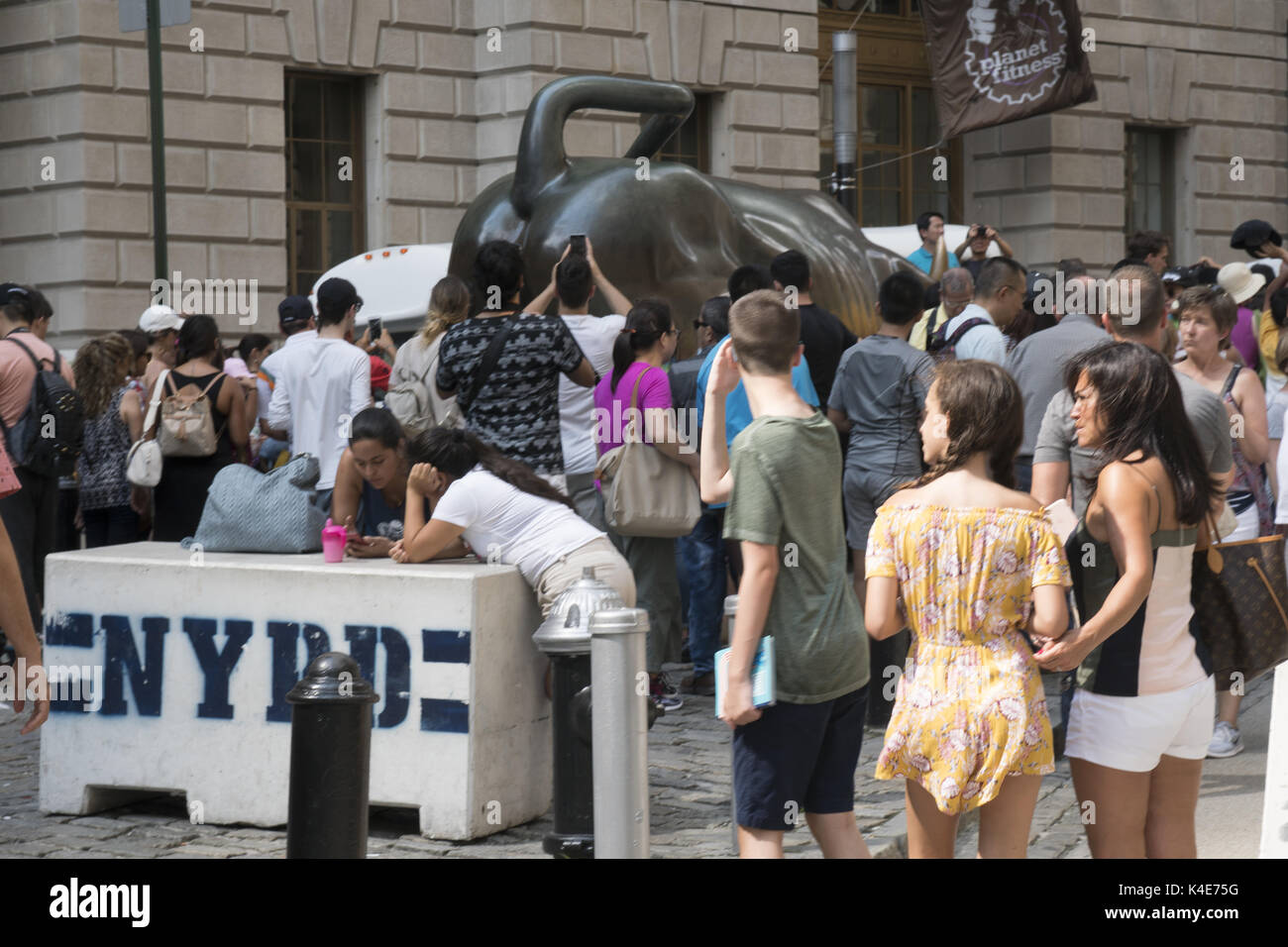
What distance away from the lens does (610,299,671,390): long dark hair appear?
26.0ft

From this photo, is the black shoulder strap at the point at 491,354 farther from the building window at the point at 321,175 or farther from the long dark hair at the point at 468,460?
the building window at the point at 321,175

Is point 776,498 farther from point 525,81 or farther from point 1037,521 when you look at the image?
point 525,81

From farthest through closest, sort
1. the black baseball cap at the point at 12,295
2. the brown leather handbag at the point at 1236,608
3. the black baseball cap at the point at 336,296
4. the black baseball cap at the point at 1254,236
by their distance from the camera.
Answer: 1. the black baseball cap at the point at 1254,236
2. the black baseball cap at the point at 12,295
3. the black baseball cap at the point at 336,296
4. the brown leather handbag at the point at 1236,608

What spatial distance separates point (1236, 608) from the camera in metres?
5.04

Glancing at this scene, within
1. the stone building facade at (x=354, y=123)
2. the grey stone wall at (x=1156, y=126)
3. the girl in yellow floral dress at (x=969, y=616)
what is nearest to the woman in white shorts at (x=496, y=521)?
the girl in yellow floral dress at (x=969, y=616)

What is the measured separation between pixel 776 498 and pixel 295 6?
15.3 m

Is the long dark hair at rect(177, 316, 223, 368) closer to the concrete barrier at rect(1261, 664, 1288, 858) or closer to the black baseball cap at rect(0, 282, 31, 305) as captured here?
the black baseball cap at rect(0, 282, 31, 305)

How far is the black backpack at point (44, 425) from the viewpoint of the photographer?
352 inches

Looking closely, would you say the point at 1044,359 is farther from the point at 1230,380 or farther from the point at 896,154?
the point at 896,154

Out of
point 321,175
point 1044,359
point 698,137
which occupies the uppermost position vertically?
point 698,137

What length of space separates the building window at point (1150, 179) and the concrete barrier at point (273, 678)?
22.3 meters

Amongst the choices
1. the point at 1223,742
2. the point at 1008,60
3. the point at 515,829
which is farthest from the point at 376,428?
the point at 1008,60

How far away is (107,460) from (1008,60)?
51.7 ft
